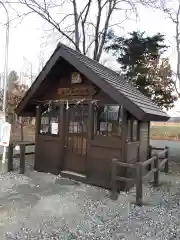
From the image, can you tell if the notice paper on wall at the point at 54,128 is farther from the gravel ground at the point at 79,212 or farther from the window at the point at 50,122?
the gravel ground at the point at 79,212

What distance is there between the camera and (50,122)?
30.5 ft

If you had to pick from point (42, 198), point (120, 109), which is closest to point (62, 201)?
point (42, 198)

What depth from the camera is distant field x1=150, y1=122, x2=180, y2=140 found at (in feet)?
111

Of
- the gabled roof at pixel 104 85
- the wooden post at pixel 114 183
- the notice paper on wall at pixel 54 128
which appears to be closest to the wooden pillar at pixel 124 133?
the gabled roof at pixel 104 85

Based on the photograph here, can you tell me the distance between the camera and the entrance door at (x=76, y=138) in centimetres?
832

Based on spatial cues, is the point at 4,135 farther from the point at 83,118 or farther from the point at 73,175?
the point at 83,118

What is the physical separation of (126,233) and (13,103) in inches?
972

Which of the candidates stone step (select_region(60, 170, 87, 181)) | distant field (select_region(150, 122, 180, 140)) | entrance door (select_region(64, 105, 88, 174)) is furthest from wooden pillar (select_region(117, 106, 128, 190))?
distant field (select_region(150, 122, 180, 140))

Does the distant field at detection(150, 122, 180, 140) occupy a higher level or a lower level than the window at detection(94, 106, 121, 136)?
lower

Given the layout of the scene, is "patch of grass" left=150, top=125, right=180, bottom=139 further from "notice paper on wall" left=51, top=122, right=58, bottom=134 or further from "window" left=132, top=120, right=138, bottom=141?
"notice paper on wall" left=51, top=122, right=58, bottom=134

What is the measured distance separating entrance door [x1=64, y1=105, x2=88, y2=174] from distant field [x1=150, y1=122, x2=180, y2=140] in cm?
2659

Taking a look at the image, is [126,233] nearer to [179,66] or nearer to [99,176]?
[99,176]

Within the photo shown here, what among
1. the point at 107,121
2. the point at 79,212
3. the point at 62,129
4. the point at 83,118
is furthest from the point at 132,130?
the point at 79,212

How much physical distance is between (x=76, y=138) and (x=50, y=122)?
135 cm
